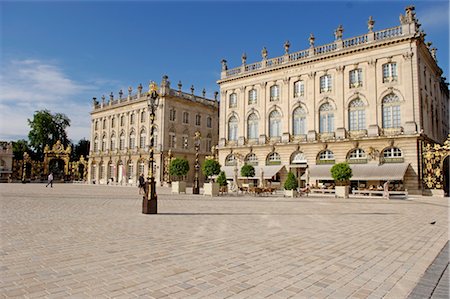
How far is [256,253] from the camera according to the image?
20.1 feet

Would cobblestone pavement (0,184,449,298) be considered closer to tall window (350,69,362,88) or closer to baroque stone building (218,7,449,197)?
baroque stone building (218,7,449,197)

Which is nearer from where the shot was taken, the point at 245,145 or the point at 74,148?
the point at 245,145

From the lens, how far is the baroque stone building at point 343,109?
89.0 ft

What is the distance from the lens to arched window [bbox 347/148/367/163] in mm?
28922

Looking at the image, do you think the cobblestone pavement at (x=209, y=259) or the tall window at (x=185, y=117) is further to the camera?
the tall window at (x=185, y=117)

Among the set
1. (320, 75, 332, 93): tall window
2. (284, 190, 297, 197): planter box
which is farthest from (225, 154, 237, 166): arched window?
(284, 190, 297, 197): planter box

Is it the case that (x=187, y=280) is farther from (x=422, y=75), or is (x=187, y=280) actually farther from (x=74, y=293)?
(x=422, y=75)

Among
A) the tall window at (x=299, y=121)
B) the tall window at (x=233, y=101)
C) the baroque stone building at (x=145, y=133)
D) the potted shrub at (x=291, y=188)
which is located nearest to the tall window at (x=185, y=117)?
the baroque stone building at (x=145, y=133)

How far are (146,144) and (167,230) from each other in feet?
140

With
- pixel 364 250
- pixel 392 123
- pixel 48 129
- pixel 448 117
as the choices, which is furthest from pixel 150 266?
pixel 48 129

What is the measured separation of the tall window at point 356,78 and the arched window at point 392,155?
21.2 feet

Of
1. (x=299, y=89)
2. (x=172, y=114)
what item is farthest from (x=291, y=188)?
(x=172, y=114)

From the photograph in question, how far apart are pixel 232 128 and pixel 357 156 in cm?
1497

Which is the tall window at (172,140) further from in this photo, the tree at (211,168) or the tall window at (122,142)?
the tree at (211,168)
